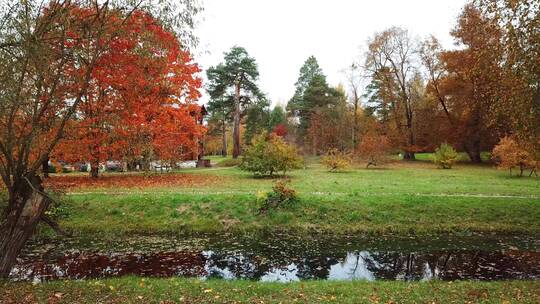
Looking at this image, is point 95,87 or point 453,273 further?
point 95,87

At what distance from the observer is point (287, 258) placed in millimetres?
11766

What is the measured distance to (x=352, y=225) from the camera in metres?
15.4

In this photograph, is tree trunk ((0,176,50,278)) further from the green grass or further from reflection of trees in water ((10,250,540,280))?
reflection of trees in water ((10,250,540,280))

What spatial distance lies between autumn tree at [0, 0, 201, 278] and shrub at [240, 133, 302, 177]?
16.7 metres

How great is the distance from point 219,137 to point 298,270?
196 feet

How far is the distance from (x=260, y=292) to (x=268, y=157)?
17811 mm

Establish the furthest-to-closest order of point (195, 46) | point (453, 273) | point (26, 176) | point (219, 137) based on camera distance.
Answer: point (219, 137) → point (453, 273) → point (195, 46) → point (26, 176)

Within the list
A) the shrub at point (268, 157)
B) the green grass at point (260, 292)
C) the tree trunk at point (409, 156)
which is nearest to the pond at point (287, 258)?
the green grass at point (260, 292)

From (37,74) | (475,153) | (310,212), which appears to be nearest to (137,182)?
(310,212)

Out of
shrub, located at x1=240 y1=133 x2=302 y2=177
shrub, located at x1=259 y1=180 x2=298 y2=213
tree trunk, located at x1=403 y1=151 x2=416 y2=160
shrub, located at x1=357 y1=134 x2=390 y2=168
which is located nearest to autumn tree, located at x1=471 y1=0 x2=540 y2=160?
shrub, located at x1=259 y1=180 x2=298 y2=213

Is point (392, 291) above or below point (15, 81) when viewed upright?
below

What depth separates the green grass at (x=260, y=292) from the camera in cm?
708

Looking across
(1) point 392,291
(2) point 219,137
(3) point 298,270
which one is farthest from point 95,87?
(2) point 219,137

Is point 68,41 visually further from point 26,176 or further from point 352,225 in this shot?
point 352,225
